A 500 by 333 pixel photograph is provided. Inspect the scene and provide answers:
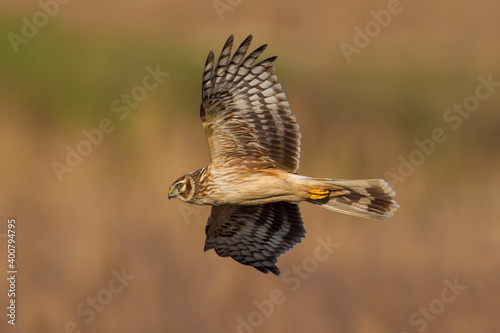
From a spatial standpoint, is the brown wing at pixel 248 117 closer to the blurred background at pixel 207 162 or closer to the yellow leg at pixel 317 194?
the yellow leg at pixel 317 194

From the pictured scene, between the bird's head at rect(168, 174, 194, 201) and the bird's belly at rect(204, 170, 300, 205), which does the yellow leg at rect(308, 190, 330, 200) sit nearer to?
the bird's belly at rect(204, 170, 300, 205)

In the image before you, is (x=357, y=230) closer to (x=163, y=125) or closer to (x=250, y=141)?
(x=163, y=125)

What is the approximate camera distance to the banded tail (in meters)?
10.1

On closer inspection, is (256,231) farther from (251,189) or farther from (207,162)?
(207,162)

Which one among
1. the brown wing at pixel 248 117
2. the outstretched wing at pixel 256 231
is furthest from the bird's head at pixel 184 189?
the outstretched wing at pixel 256 231

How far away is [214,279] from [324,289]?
1779 mm

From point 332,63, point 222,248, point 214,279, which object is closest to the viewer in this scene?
point 222,248

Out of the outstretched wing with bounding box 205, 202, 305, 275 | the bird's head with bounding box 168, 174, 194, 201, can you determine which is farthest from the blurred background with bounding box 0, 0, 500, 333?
the bird's head with bounding box 168, 174, 194, 201

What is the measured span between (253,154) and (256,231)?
46.4 inches

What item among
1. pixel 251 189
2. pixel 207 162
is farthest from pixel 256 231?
pixel 207 162

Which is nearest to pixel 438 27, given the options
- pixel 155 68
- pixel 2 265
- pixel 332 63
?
pixel 332 63

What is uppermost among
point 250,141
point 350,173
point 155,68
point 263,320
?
point 155,68

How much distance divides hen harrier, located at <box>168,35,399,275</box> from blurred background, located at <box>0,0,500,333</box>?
261 inches

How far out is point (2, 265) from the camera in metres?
17.7
